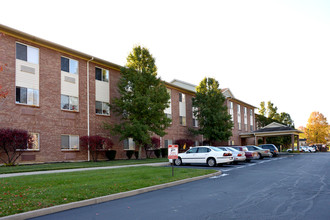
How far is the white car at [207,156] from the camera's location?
20.3 metres

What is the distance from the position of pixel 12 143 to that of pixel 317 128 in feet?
250

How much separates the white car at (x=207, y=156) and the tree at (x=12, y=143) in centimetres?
1069

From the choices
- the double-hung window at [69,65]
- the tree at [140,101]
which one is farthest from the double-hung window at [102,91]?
the double-hung window at [69,65]

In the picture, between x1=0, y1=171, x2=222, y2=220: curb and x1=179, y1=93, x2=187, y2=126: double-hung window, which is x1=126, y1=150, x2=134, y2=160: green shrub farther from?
x1=0, y1=171, x2=222, y2=220: curb

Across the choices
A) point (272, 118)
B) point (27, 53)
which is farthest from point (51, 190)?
point (272, 118)

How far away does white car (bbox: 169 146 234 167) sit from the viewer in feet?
66.5

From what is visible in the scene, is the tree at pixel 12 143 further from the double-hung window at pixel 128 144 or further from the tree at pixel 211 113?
the tree at pixel 211 113

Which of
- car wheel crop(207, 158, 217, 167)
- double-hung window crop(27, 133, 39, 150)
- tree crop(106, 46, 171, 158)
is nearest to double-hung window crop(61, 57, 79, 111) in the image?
double-hung window crop(27, 133, 39, 150)

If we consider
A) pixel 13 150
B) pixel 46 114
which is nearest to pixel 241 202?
pixel 13 150

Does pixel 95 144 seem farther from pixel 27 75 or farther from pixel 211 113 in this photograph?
pixel 211 113

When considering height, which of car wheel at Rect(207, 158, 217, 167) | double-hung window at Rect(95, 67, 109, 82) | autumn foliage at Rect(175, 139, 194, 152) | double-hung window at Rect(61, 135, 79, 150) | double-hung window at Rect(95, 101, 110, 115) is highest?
double-hung window at Rect(95, 67, 109, 82)

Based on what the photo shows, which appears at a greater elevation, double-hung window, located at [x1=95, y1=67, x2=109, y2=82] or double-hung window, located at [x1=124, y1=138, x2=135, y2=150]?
double-hung window, located at [x1=95, y1=67, x2=109, y2=82]

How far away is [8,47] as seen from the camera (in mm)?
20984

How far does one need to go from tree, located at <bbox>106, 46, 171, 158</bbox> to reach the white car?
6154 mm
